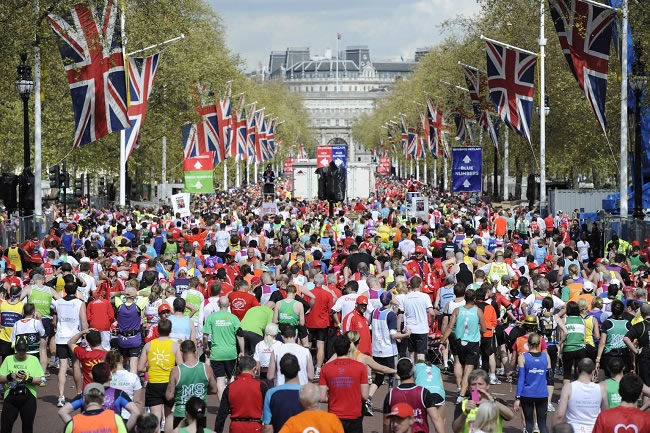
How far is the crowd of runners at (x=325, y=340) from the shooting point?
994 cm

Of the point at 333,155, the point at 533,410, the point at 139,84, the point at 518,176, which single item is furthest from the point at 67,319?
the point at 518,176

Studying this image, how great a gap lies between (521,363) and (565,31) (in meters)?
15.6

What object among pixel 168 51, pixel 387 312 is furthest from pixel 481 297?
pixel 168 51

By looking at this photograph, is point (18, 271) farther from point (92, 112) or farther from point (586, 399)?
point (586, 399)

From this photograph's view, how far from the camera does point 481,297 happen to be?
15336mm

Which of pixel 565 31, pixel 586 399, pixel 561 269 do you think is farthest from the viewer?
pixel 565 31

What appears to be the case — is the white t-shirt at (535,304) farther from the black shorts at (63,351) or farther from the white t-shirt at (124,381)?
the white t-shirt at (124,381)

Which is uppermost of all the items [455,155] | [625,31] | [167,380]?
[625,31]

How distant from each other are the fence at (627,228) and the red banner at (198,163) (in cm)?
1379

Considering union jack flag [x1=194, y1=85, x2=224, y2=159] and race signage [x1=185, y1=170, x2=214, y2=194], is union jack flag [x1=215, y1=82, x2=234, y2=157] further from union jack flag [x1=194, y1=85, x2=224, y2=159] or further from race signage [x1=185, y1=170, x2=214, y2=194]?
race signage [x1=185, y1=170, x2=214, y2=194]

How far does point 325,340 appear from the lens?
55.1ft

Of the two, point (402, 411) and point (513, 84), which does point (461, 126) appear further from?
point (402, 411)

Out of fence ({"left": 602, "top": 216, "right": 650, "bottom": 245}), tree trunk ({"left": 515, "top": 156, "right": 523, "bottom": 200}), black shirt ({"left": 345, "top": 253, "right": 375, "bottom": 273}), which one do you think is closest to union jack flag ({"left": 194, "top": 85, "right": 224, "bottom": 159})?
fence ({"left": 602, "top": 216, "right": 650, "bottom": 245})

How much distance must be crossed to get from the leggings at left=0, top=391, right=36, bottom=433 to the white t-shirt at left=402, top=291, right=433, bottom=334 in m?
5.09
